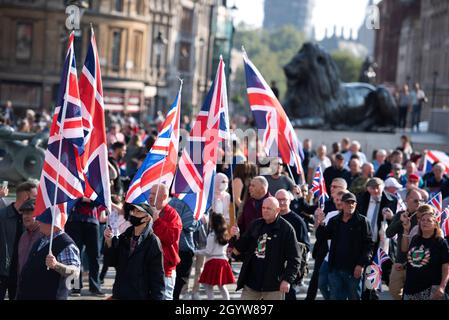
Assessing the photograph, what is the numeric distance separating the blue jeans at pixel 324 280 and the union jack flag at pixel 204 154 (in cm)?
147

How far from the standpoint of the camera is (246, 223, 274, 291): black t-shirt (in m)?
11.1

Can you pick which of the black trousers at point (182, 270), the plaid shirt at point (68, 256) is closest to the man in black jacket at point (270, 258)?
the black trousers at point (182, 270)

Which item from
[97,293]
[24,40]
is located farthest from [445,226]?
[24,40]

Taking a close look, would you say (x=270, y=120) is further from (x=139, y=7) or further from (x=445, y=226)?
(x=139, y=7)

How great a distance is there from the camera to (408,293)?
11.4m

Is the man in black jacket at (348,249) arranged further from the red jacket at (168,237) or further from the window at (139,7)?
the window at (139,7)

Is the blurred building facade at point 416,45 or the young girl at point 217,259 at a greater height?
the blurred building facade at point 416,45

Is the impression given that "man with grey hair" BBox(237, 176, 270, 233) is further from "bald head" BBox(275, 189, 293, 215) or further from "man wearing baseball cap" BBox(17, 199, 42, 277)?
"man wearing baseball cap" BBox(17, 199, 42, 277)

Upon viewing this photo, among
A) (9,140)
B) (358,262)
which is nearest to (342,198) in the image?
(358,262)

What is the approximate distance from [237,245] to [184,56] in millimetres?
88684

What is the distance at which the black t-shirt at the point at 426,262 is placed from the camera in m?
11.3

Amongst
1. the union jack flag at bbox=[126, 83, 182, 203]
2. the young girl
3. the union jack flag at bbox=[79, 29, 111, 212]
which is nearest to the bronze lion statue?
the young girl

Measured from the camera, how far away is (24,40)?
6681cm

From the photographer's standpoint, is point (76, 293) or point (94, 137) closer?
point (94, 137)
